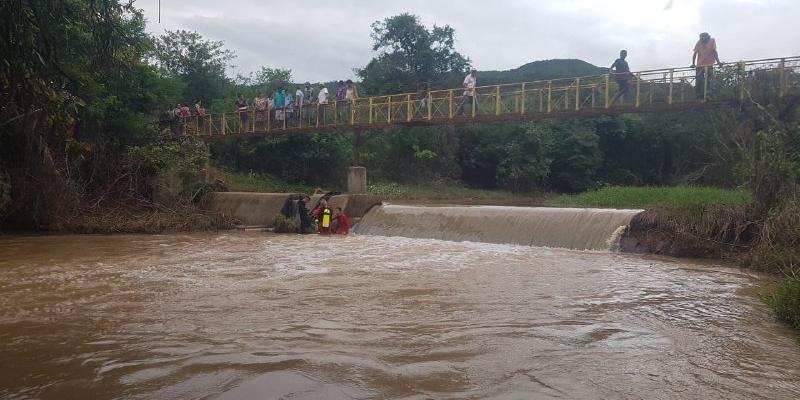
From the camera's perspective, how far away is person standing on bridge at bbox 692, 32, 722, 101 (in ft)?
49.6

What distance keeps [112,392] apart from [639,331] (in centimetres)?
471

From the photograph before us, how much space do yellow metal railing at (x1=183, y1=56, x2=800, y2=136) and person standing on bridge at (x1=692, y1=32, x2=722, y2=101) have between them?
0.08 ft

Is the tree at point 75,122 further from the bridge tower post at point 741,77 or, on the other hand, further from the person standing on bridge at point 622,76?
the bridge tower post at point 741,77

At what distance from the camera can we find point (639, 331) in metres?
5.99

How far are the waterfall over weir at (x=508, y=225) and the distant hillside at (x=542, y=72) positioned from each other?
30728 mm

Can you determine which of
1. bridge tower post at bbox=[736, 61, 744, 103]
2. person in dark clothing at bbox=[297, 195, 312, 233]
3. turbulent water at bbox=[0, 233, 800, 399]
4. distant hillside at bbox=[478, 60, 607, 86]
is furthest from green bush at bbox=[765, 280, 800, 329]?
distant hillside at bbox=[478, 60, 607, 86]

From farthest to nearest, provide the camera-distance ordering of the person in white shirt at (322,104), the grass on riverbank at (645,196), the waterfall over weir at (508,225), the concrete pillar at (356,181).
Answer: the person in white shirt at (322,104)
the concrete pillar at (356,181)
the grass on riverbank at (645,196)
the waterfall over weir at (508,225)

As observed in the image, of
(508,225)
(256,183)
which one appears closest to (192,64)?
(256,183)

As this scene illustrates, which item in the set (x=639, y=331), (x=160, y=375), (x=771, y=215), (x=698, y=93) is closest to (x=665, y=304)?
(x=639, y=331)

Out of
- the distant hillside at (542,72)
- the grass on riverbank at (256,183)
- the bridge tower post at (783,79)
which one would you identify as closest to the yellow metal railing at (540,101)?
the bridge tower post at (783,79)

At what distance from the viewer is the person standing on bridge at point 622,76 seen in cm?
1639

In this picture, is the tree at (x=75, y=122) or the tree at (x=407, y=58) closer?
the tree at (x=75, y=122)

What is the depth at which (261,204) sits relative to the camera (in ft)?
63.1

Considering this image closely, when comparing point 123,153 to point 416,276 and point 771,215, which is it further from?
point 771,215
